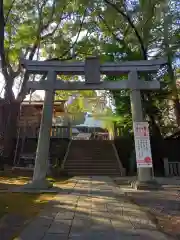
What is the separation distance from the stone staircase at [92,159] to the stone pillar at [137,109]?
6211 mm

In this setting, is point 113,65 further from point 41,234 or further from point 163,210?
point 41,234

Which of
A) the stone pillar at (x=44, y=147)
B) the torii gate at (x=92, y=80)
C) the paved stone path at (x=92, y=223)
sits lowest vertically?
the paved stone path at (x=92, y=223)

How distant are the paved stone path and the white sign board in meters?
3.12

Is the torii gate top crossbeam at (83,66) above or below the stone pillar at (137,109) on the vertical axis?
above

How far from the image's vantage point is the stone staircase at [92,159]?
16484 mm

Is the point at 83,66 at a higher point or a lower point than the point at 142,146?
higher

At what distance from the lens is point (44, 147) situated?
→ 33.2 feet

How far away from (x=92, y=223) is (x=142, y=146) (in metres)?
5.45

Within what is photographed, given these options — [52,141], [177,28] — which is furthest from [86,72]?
[52,141]

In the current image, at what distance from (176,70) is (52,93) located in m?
10.3

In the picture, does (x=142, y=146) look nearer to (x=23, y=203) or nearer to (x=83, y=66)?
(x=83, y=66)

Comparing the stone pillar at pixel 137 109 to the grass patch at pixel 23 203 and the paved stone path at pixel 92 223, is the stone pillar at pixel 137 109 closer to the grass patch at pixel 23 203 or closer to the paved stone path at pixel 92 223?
the paved stone path at pixel 92 223

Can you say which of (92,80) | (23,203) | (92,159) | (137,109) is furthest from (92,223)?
(92,159)

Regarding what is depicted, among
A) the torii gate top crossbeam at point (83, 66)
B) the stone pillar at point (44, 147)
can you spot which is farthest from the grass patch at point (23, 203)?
the torii gate top crossbeam at point (83, 66)
